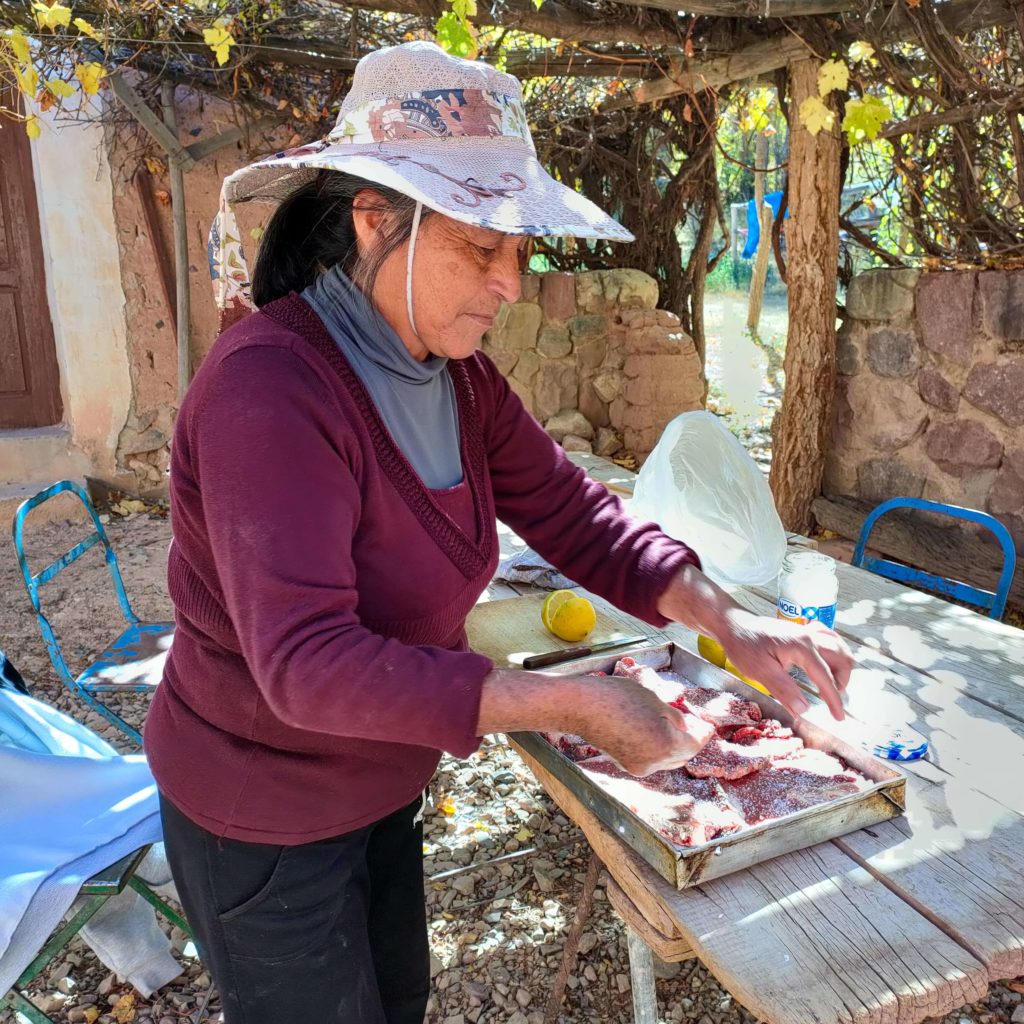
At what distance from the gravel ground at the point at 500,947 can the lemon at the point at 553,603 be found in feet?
3.22

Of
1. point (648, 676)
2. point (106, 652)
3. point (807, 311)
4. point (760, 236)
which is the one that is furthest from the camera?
point (760, 236)

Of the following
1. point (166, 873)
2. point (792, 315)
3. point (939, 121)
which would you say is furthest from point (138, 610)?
point (939, 121)

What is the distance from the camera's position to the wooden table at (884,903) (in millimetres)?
1062

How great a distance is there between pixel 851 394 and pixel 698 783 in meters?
3.56

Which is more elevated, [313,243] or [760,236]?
[760,236]

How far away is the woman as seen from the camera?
40.5 inches

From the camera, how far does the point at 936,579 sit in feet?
8.98

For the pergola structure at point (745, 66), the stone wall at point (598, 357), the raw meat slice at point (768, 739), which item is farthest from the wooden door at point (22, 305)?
the raw meat slice at point (768, 739)

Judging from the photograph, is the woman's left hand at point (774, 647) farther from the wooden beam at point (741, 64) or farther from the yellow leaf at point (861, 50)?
the wooden beam at point (741, 64)

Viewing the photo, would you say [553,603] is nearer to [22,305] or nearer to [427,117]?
[427,117]

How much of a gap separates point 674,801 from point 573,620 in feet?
2.40

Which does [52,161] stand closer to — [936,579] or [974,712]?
[936,579]

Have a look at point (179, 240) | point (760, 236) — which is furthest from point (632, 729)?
point (760, 236)

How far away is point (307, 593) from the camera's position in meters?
1.01
